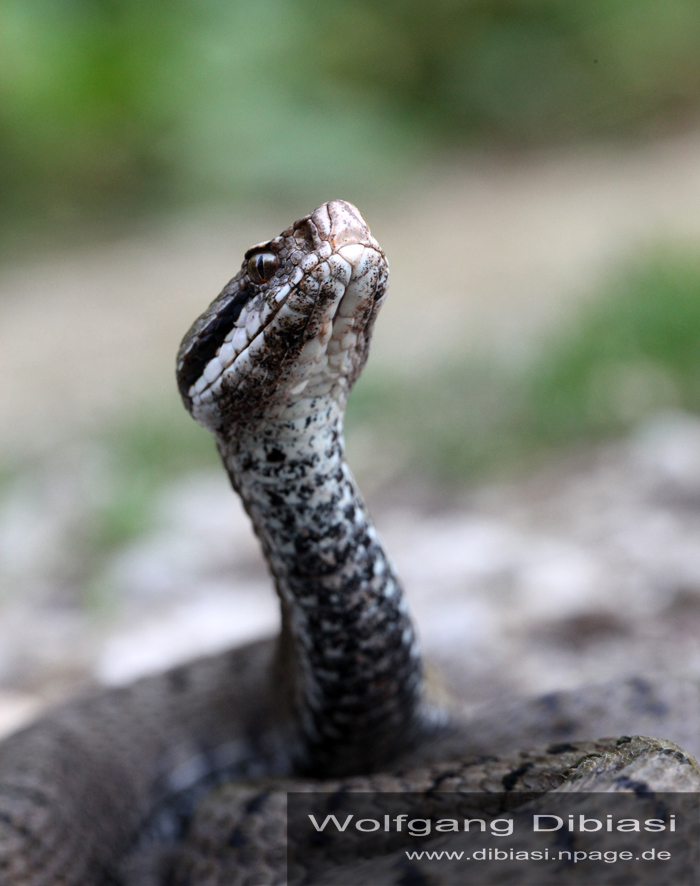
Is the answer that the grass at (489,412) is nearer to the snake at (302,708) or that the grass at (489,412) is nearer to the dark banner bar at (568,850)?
the snake at (302,708)

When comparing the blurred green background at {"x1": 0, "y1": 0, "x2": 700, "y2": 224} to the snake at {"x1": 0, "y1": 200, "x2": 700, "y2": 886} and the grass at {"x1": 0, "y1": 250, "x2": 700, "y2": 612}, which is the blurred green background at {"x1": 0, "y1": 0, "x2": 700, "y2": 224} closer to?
the grass at {"x1": 0, "y1": 250, "x2": 700, "y2": 612}

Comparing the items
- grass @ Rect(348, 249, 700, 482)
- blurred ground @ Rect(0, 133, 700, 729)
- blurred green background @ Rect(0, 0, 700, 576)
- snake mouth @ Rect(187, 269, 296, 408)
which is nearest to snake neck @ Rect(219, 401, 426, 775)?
snake mouth @ Rect(187, 269, 296, 408)

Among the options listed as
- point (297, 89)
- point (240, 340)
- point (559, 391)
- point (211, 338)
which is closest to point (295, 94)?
point (297, 89)

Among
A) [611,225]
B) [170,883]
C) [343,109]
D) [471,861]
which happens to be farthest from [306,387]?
[343,109]

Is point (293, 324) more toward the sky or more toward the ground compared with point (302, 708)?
more toward the sky

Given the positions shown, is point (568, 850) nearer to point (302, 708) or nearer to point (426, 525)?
point (302, 708)

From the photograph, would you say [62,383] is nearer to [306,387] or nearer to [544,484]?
[544,484]
